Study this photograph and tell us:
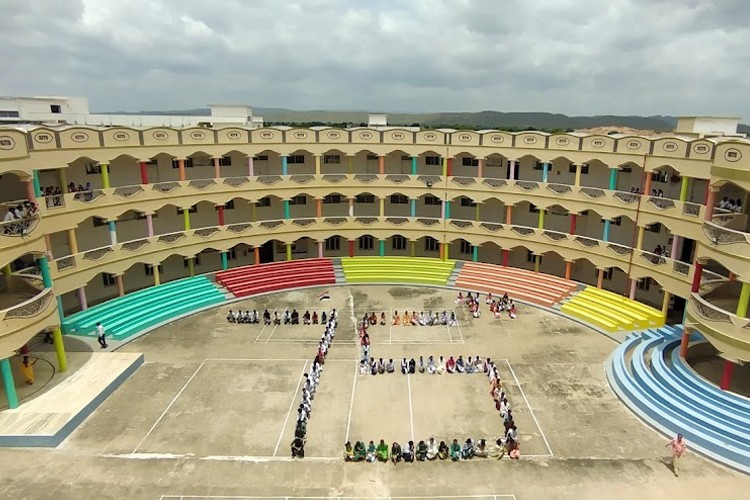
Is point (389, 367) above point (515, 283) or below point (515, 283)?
below

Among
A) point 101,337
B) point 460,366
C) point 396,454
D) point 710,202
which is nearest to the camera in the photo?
point 396,454

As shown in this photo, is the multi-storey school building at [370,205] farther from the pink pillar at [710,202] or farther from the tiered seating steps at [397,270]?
the tiered seating steps at [397,270]

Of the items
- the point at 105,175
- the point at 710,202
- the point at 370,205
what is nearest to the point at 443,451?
the point at 710,202

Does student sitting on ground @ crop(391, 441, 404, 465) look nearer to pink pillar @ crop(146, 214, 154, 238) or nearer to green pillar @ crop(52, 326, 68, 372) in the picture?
green pillar @ crop(52, 326, 68, 372)

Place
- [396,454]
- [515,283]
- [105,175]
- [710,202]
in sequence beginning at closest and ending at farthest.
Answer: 1. [396,454]
2. [710,202]
3. [105,175]
4. [515,283]

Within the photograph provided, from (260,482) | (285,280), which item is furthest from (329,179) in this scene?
(260,482)

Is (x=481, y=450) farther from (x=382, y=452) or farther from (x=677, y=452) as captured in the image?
(x=677, y=452)
